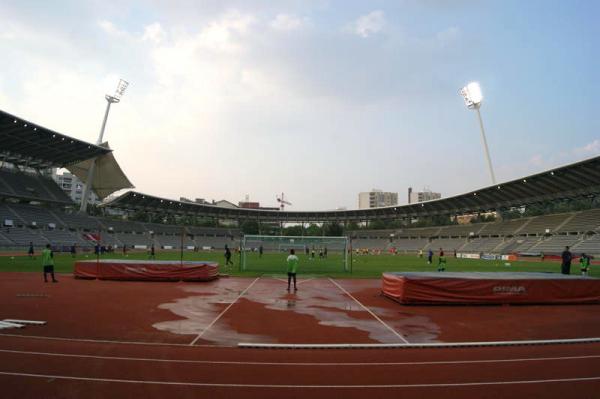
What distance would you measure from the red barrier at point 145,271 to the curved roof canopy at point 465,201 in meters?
52.9

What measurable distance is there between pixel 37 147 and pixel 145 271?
163 feet

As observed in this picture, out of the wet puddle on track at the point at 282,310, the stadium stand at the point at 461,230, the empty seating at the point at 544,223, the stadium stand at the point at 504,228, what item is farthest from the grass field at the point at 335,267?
the stadium stand at the point at 461,230

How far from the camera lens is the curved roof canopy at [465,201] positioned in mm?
58894

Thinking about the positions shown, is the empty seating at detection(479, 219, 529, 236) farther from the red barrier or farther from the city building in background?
the city building in background

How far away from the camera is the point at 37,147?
198ft

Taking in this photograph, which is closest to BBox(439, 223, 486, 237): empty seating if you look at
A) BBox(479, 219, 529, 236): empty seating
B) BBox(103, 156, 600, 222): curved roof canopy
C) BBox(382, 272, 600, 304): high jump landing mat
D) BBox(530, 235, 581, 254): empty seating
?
BBox(479, 219, 529, 236): empty seating

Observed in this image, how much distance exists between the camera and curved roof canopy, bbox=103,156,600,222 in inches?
2319

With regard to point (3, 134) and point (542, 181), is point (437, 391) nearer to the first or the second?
point (3, 134)

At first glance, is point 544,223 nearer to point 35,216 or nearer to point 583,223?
point 583,223

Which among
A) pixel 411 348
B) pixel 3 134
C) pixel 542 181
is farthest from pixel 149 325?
pixel 542 181

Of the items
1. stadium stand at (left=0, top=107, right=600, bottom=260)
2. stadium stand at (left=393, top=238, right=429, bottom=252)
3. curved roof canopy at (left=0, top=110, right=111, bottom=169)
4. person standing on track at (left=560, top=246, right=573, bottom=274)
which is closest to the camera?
person standing on track at (left=560, top=246, right=573, bottom=274)

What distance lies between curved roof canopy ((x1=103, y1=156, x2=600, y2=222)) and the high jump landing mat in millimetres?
43995

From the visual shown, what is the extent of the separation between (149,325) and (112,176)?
73.1 metres

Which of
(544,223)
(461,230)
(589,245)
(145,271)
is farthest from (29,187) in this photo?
(544,223)
